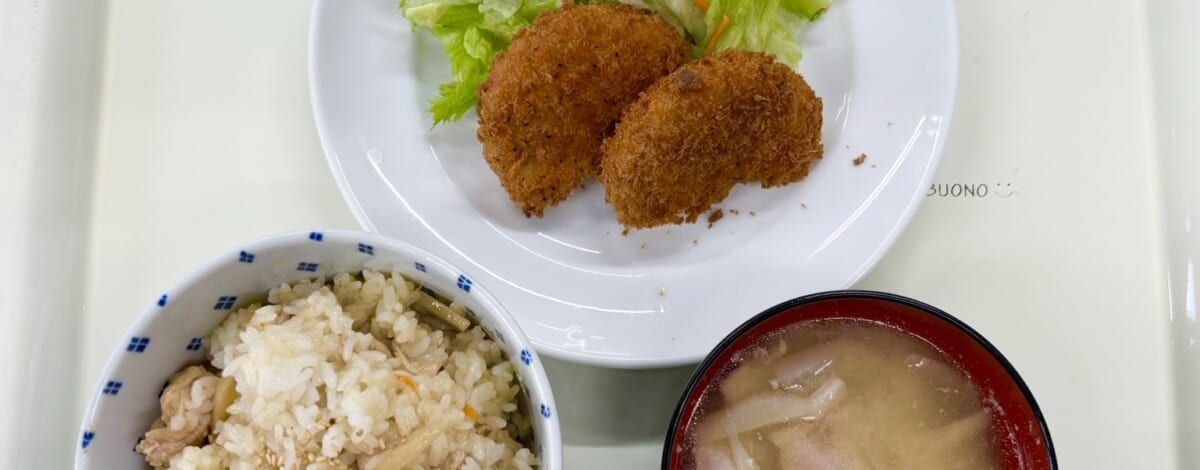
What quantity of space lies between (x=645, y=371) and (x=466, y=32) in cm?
81

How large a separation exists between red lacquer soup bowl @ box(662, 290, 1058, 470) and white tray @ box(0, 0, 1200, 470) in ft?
1.19

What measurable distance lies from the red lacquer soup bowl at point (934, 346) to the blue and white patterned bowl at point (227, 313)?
0.85 feet

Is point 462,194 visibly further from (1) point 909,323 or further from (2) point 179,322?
(1) point 909,323

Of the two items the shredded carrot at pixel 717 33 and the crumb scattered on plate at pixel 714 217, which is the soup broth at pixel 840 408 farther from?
the shredded carrot at pixel 717 33

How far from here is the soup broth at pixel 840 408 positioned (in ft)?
4.23

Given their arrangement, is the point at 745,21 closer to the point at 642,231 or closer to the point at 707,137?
the point at 707,137

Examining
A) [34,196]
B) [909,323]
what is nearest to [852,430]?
[909,323]

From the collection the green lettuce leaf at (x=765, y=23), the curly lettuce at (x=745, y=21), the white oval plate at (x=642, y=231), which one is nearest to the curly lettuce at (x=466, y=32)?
the white oval plate at (x=642, y=231)

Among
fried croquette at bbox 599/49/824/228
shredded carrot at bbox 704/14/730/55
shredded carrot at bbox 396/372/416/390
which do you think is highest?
shredded carrot at bbox 704/14/730/55

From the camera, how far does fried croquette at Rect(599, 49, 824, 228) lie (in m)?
1.56

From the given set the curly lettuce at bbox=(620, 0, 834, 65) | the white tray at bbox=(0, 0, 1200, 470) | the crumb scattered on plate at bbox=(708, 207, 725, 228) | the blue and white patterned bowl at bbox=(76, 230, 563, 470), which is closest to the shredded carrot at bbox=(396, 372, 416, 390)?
the blue and white patterned bowl at bbox=(76, 230, 563, 470)

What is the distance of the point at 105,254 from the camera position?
166 centimetres

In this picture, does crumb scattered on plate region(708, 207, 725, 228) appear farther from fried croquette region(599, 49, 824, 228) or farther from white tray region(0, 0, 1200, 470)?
white tray region(0, 0, 1200, 470)

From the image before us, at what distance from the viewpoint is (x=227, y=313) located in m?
1.17
